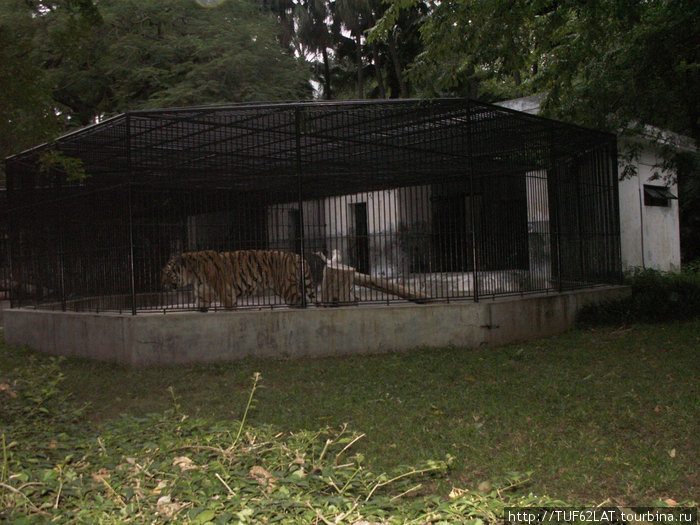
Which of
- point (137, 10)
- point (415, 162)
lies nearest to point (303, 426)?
point (415, 162)

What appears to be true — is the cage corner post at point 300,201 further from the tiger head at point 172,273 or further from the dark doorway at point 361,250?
the tiger head at point 172,273

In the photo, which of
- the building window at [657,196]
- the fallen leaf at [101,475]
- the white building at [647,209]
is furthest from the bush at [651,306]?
the fallen leaf at [101,475]

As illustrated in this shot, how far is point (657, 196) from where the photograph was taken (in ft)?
51.8

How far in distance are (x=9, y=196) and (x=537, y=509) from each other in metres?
11.6

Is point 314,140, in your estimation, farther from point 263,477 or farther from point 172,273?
point 263,477

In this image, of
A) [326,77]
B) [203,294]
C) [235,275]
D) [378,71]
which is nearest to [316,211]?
[235,275]

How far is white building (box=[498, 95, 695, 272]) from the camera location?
14.2 meters

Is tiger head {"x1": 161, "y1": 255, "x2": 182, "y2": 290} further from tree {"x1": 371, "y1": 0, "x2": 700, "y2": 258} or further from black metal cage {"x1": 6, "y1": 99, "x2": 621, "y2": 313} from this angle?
tree {"x1": 371, "y1": 0, "x2": 700, "y2": 258}

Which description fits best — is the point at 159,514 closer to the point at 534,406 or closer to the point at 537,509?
the point at 537,509

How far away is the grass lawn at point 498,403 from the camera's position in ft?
14.1

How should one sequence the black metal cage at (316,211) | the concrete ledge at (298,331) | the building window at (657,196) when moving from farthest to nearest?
the building window at (657,196)
the black metal cage at (316,211)
the concrete ledge at (298,331)

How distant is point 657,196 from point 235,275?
11.3 m

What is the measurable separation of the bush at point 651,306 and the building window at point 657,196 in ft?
13.4

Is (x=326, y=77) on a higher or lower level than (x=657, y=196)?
higher
